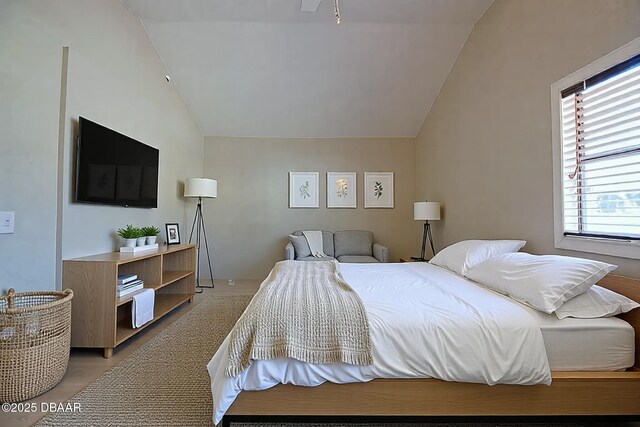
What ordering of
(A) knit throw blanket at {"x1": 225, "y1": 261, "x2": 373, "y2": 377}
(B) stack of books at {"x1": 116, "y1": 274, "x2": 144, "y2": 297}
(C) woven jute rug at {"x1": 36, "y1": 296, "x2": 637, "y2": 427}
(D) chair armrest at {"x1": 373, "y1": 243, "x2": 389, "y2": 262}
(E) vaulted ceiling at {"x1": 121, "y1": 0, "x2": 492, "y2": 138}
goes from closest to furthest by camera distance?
1. (A) knit throw blanket at {"x1": 225, "y1": 261, "x2": 373, "y2": 377}
2. (C) woven jute rug at {"x1": 36, "y1": 296, "x2": 637, "y2": 427}
3. (B) stack of books at {"x1": 116, "y1": 274, "x2": 144, "y2": 297}
4. (E) vaulted ceiling at {"x1": 121, "y1": 0, "x2": 492, "y2": 138}
5. (D) chair armrest at {"x1": 373, "y1": 243, "x2": 389, "y2": 262}

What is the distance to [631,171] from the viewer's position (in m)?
1.74

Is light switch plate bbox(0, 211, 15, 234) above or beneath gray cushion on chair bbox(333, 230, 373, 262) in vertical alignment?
above

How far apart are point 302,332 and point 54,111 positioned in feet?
8.02

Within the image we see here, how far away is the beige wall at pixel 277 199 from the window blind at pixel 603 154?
296 centimetres

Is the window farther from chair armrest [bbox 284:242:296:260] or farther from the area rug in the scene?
chair armrest [bbox 284:242:296:260]

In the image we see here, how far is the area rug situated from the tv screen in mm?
1329

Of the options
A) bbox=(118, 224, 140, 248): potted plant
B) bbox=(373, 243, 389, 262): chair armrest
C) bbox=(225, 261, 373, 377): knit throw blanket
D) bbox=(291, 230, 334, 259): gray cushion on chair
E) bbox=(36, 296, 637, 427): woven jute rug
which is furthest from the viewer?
bbox=(291, 230, 334, 259): gray cushion on chair

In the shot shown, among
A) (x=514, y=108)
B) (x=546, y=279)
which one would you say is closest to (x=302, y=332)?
(x=546, y=279)

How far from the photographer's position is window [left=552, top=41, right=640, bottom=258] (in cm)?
175

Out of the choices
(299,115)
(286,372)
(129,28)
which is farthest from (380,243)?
(129,28)

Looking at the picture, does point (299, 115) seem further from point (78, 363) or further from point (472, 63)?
point (78, 363)

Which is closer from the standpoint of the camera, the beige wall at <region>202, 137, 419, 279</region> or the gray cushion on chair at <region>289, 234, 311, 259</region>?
the gray cushion on chair at <region>289, 234, 311, 259</region>

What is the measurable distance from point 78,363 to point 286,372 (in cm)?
180

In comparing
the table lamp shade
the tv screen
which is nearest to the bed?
the tv screen
